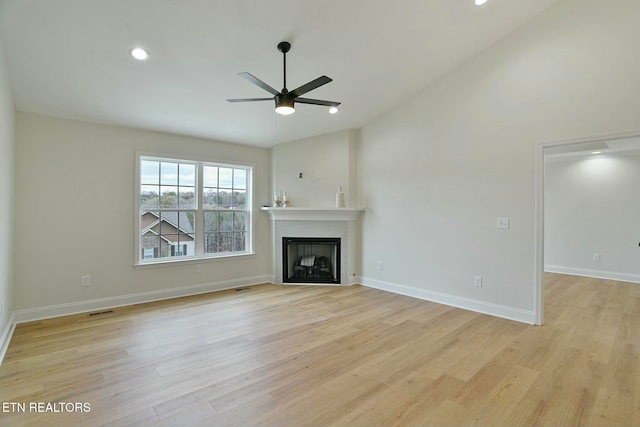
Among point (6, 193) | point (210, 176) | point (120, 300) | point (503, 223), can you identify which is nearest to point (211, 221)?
point (210, 176)

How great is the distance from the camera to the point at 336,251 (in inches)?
217

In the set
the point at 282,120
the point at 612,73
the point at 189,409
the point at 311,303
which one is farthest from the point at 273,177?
the point at 612,73

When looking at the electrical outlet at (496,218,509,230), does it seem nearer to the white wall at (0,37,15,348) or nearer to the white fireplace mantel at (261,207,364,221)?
the white fireplace mantel at (261,207,364,221)

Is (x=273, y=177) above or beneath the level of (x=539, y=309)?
above

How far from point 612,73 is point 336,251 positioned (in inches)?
164

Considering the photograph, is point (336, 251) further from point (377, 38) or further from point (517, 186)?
point (377, 38)

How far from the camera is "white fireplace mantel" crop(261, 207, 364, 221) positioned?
17.4 ft

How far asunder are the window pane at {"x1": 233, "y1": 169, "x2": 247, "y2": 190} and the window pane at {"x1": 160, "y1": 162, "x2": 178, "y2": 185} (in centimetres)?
101

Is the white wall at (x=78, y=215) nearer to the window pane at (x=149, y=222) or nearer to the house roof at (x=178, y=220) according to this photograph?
the window pane at (x=149, y=222)

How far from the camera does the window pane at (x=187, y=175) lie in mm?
4934

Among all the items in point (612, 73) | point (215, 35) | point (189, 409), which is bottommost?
point (189, 409)

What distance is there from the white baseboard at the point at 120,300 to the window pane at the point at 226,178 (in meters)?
1.68

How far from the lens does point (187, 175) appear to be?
4984 millimetres

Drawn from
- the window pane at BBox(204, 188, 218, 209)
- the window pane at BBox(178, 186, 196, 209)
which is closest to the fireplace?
the window pane at BBox(204, 188, 218, 209)
